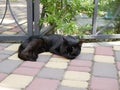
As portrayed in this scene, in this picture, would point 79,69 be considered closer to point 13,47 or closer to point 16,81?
point 16,81

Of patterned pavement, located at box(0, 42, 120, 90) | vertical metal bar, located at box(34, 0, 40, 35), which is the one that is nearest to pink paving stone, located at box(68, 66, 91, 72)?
patterned pavement, located at box(0, 42, 120, 90)

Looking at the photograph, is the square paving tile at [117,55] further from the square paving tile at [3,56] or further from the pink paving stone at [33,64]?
the square paving tile at [3,56]

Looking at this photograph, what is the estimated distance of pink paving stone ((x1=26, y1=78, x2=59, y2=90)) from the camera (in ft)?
8.25

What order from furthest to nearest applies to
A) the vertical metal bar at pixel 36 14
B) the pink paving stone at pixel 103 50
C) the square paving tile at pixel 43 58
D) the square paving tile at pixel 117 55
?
the vertical metal bar at pixel 36 14, the pink paving stone at pixel 103 50, the square paving tile at pixel 117 55, the square paving tile at pixel 43 58

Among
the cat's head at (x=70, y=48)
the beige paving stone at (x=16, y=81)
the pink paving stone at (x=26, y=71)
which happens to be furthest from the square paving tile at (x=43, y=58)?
the beige paving stone at (x=16, y=81)

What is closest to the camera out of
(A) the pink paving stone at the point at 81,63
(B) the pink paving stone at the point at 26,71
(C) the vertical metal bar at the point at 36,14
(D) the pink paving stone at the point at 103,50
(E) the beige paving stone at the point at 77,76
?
(E) the beige paving stone at the point at 77,76

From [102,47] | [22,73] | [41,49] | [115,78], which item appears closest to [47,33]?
[41,49]

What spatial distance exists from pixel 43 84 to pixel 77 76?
41 cm

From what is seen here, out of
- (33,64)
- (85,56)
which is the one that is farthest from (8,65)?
(85,56)

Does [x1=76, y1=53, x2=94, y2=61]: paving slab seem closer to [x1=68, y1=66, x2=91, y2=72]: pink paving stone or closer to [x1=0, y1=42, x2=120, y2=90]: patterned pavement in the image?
[x1=0, y1=42, x2=120, y2=90]: patterned pavement

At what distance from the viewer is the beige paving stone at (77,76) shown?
2.78 metres

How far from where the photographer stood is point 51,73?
2.90 m

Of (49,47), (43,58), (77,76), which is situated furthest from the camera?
(49,47)

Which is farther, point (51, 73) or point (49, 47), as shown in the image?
point (49, 47)
